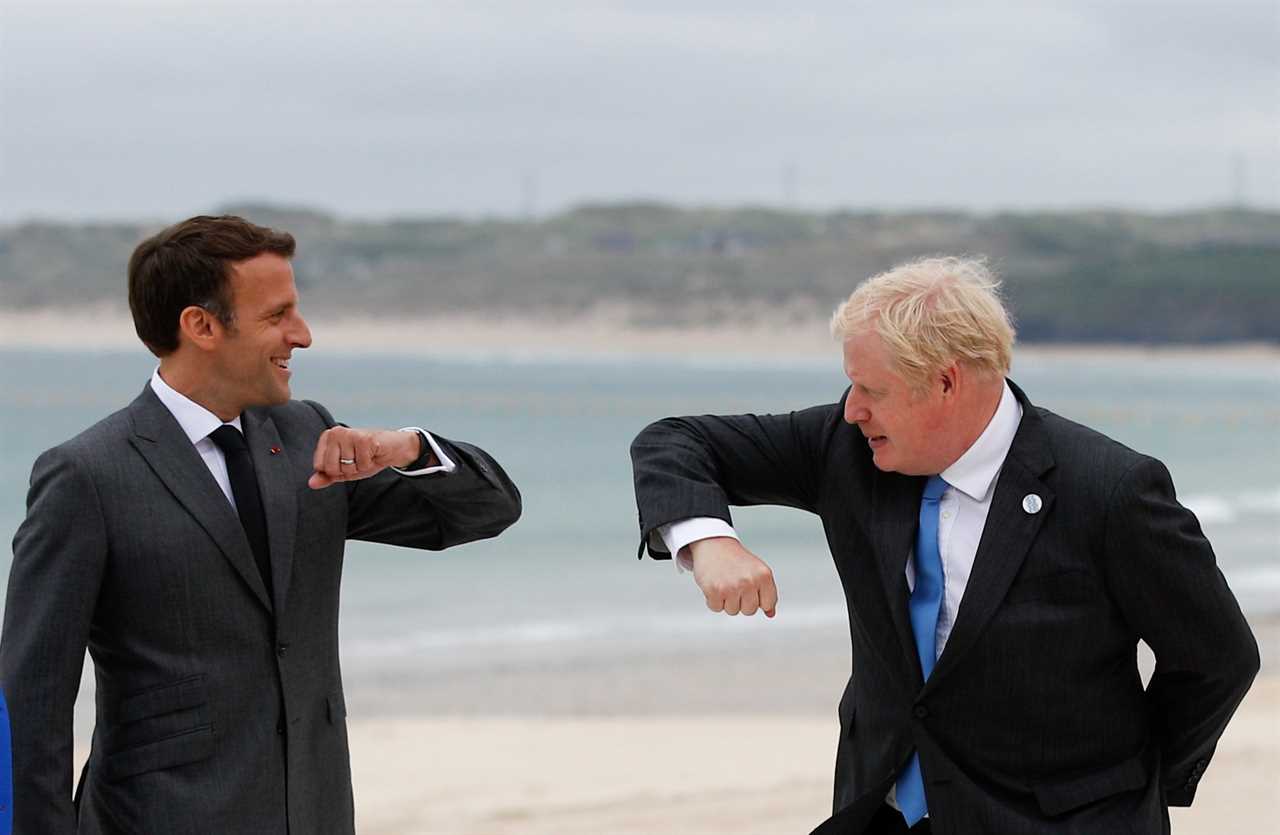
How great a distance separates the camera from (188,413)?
278cm

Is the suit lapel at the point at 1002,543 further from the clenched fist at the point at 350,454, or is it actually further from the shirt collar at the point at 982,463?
the clenched fist at the point at 350,454

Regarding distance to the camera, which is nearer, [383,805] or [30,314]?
[383,805]

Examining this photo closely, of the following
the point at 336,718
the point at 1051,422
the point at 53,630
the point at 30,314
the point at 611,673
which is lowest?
the point at 611,673

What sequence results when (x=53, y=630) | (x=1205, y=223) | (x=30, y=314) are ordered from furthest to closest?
(x=1205, y=223) < (x=30, y=314) < (x=53, y=630)

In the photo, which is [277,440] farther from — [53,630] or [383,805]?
[383,805]

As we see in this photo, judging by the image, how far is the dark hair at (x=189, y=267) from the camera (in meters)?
2.73

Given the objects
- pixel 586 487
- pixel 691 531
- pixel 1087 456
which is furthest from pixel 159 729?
pixel 586 487

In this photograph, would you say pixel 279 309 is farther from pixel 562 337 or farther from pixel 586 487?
pixel 562 337

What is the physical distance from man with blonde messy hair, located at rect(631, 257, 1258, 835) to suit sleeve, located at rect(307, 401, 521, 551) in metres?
0.38

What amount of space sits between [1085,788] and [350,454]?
123 centimetres

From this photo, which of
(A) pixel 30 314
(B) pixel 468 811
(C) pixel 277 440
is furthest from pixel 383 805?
(A) pixel 30 314

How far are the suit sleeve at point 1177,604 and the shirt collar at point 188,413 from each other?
1.41m

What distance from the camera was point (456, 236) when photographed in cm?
11825

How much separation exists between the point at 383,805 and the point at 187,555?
15.1ft
